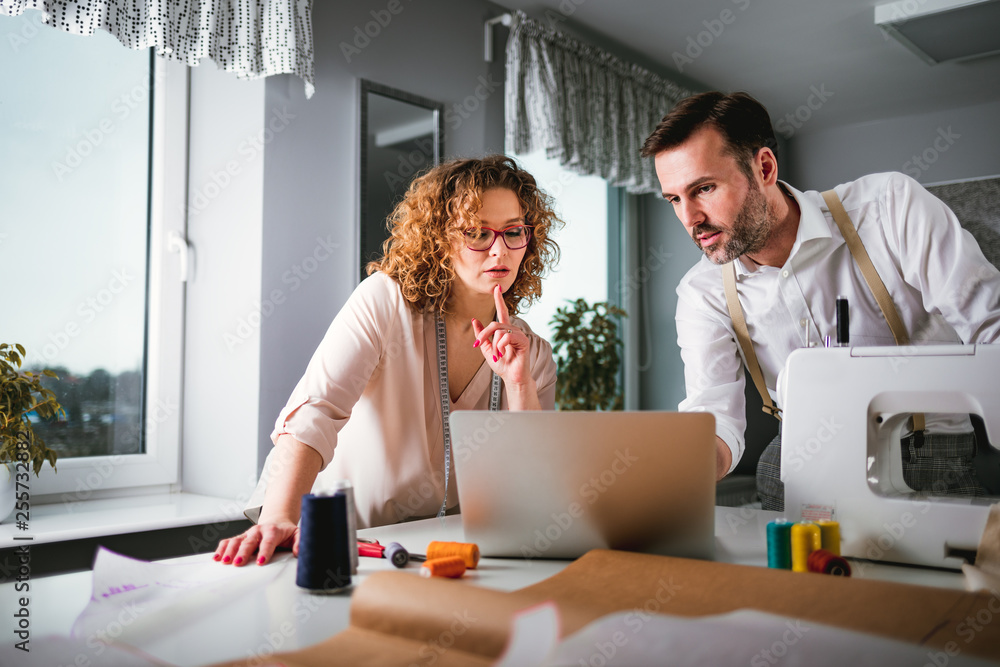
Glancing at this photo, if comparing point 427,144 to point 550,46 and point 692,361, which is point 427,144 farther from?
point 692,361

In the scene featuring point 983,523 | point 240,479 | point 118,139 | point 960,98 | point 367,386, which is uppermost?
point 960,98

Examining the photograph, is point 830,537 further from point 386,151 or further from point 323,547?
point 386,151

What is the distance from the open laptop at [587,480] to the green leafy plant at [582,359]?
2646 millimetres

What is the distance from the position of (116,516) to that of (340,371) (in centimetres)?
115

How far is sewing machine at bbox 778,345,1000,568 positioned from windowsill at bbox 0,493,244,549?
1675mm

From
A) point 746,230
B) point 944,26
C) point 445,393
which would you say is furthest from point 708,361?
point 944,26

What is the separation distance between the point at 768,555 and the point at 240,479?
6.28 feet

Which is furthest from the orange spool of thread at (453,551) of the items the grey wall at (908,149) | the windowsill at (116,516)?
the grey wall at (908,149)

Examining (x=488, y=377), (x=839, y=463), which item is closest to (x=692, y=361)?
(x=488, y=377)

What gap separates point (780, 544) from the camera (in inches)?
38.6

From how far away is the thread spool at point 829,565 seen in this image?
0.94m

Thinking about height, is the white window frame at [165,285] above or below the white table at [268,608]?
above

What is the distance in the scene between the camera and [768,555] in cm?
100

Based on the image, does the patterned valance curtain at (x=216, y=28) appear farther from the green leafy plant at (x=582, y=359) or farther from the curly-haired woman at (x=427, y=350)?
the green leafy plant at (x=582, y=359)
